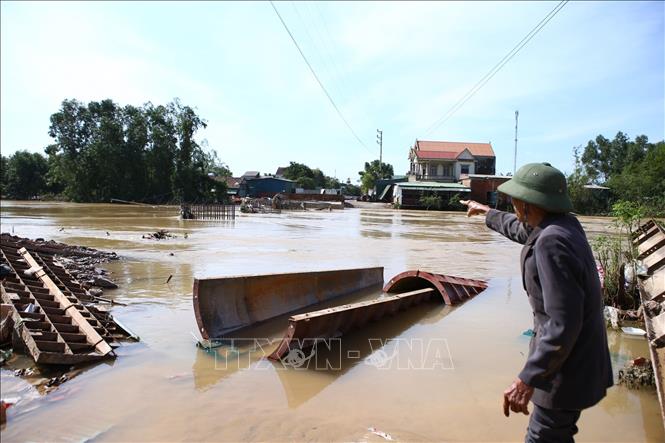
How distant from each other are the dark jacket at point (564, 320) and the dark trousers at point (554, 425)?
0.21 feet

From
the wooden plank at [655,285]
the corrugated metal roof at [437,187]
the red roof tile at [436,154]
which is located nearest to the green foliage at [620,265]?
the wooden plank at [655,285]

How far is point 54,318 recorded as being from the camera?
580 cm

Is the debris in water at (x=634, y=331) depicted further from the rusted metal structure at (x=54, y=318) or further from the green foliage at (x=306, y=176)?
the green foliage at (x=306, y=176)

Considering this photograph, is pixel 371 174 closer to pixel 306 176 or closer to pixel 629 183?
pixel 306 176

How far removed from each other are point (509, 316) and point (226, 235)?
1537cm

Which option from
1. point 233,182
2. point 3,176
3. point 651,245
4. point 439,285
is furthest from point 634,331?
point 233,182

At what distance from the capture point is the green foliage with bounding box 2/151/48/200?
219 ft

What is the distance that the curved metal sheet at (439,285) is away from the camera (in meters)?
8.93

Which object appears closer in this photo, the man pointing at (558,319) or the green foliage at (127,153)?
the man pointing at (558,319)

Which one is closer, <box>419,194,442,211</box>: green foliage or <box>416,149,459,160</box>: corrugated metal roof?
<box>419,194,442,211</box>: green foliage

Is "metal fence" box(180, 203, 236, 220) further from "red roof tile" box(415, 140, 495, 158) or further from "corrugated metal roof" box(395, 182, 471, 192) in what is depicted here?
"red roof tile" box(415, 140, 495, 158)

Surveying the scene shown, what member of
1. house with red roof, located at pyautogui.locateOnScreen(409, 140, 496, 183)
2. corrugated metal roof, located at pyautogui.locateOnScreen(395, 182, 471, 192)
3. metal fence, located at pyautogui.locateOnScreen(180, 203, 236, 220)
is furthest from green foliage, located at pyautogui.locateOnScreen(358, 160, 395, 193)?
metal fence, located at pyautogui.locateOnScreen(180, 203, 236, 220)

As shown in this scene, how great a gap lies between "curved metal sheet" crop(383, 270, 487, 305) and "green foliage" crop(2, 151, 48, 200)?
71.3 metres

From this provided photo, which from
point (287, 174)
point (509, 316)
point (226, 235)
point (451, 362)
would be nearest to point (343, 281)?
point (509, 316)
